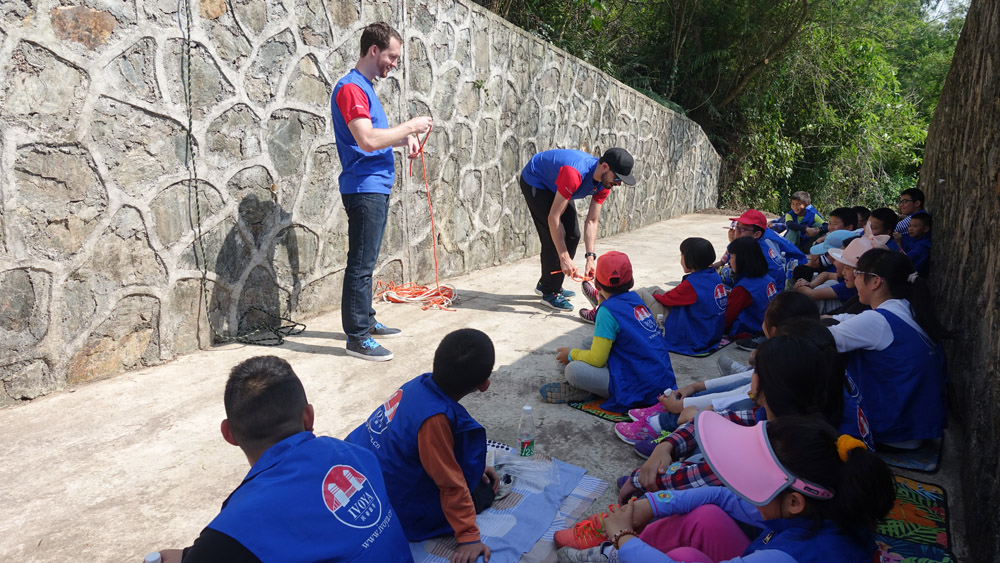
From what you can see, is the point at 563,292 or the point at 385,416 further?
the point at 563,292

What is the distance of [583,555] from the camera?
6.31 feet

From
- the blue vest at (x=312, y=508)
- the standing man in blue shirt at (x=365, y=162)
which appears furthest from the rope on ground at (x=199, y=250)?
the blue vest at (x=312, y=508)

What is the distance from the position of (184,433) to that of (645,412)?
203 centimetres

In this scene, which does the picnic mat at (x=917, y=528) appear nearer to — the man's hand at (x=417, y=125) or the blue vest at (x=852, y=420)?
the blue vest at (x=852, y=420)

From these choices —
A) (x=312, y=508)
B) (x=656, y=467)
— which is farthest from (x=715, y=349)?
(x=312, y=508)

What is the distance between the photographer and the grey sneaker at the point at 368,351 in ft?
11.9

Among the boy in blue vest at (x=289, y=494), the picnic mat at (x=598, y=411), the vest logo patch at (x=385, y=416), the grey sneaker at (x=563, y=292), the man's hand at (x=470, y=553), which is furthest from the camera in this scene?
the grey sneaker at (x=563, y=292)

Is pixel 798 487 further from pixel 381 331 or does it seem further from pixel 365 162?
pixel 381 331

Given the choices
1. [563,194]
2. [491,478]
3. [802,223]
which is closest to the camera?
[491,478]

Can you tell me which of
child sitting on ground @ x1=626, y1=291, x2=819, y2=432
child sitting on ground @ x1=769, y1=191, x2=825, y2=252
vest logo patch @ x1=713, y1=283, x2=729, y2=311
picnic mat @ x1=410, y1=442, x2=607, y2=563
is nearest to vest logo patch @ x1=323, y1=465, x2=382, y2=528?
picnic mat @ x1=410, y1=442, x2=607, y2=563

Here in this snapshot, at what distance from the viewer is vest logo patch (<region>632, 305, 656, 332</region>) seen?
299cm

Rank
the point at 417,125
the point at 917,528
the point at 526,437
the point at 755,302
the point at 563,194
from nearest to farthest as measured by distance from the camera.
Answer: the point at 917,528
the point at 526,437
the point at 417,125
the point at 755,302
the point at 563,194

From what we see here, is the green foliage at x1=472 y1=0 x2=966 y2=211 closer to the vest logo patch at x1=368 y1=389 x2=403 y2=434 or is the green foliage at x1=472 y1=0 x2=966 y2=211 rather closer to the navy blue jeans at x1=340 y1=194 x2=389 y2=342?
the navy blue jeans at x1=340 y1=194 x2=389 y2=342

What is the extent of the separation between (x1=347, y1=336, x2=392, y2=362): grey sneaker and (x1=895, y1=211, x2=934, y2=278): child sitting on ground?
3566 millimetres
